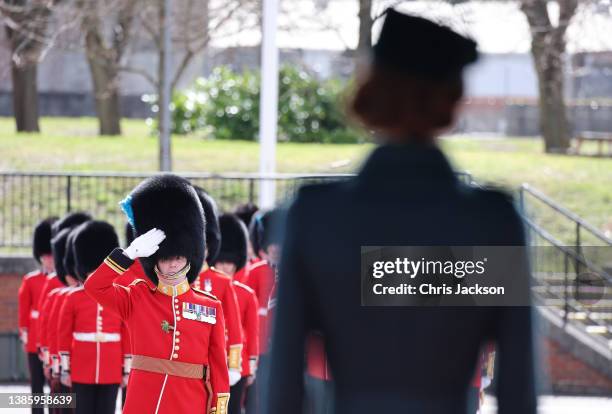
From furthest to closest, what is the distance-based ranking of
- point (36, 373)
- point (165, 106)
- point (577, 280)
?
point (165, 106)
point (577, 280)
point (36, 373)

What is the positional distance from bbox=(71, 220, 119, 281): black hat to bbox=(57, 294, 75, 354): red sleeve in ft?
1.24

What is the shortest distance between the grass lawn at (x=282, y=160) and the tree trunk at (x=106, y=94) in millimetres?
589

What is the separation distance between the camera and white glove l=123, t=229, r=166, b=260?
5570 millimetres

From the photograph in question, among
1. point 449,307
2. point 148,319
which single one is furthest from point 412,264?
point 148,319

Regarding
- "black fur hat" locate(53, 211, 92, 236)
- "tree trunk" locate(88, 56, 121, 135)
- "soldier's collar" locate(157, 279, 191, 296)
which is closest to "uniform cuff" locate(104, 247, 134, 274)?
"soldier's collar" locate(157, 279, 191, 296)

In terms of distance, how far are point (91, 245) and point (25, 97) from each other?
14.9m

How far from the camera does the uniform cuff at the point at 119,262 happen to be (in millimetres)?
5625

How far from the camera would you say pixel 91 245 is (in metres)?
7.94

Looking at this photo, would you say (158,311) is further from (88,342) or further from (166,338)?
(88,342)

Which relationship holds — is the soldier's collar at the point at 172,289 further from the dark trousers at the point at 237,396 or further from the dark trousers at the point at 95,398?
the dark trousers at the point at 95,398

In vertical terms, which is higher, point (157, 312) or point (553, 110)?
point (553, 110)

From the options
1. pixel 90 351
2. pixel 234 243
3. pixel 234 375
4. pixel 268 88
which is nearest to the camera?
pixel 234 375

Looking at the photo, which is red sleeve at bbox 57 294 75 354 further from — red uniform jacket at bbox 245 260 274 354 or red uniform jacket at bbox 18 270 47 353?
red uniform jacket at bbox 18 270 47 353


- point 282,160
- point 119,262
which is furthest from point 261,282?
point 282,160
